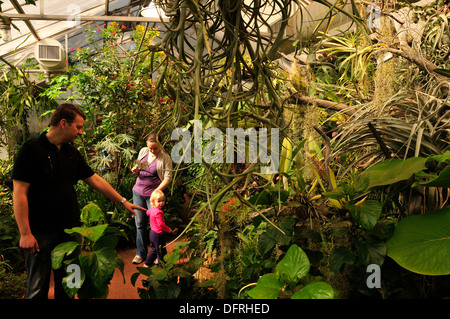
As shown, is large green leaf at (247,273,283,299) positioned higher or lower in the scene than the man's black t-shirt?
lower

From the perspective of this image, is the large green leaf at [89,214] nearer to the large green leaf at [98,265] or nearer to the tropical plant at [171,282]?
the large green leaf at [98,265]

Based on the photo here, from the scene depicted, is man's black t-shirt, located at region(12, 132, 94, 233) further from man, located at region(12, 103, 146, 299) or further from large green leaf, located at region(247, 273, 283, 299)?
large green leaf, located at region(247, 273, 283, 299)

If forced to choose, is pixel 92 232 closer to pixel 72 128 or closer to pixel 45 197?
pixel 45 197

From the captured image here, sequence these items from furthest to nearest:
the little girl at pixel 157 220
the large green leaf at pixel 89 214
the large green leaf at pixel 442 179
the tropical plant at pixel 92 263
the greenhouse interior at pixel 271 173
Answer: the little girl at pixel 157 220, the large green leaf at pixel 89 214, the tropical plant at pixel 92 263, the large green leaf at pixel 442 179, the greenhouse interior at pixel 271 173

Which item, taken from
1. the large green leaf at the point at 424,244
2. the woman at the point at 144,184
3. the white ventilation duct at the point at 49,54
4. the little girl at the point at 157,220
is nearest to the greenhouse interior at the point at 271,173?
the large green leaf at the point at 424,244

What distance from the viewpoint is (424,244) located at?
89cm

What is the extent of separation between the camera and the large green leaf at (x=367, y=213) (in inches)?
36.0

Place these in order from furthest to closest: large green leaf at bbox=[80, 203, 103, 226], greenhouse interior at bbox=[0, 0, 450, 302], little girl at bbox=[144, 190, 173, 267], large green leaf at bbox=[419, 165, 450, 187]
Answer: little girl at bbox=[144, 190, 173, 267] < large green leaf at bbox=[80, 203, 103, 226] < large green leaf at bbox=[419, 165, 450, 187] < greenhouse interior at bbox=[0, 0, 450, 302]

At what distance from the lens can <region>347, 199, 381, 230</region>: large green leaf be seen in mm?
916

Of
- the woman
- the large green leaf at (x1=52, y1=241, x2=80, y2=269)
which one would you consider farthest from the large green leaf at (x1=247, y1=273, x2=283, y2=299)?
the woman

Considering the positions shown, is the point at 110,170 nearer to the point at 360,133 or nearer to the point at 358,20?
the point at 360,133

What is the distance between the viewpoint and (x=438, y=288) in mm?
982

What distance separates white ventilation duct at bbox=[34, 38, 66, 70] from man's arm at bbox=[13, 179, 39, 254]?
421 cm

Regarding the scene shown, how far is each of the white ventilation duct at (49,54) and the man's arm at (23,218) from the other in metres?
4.21
